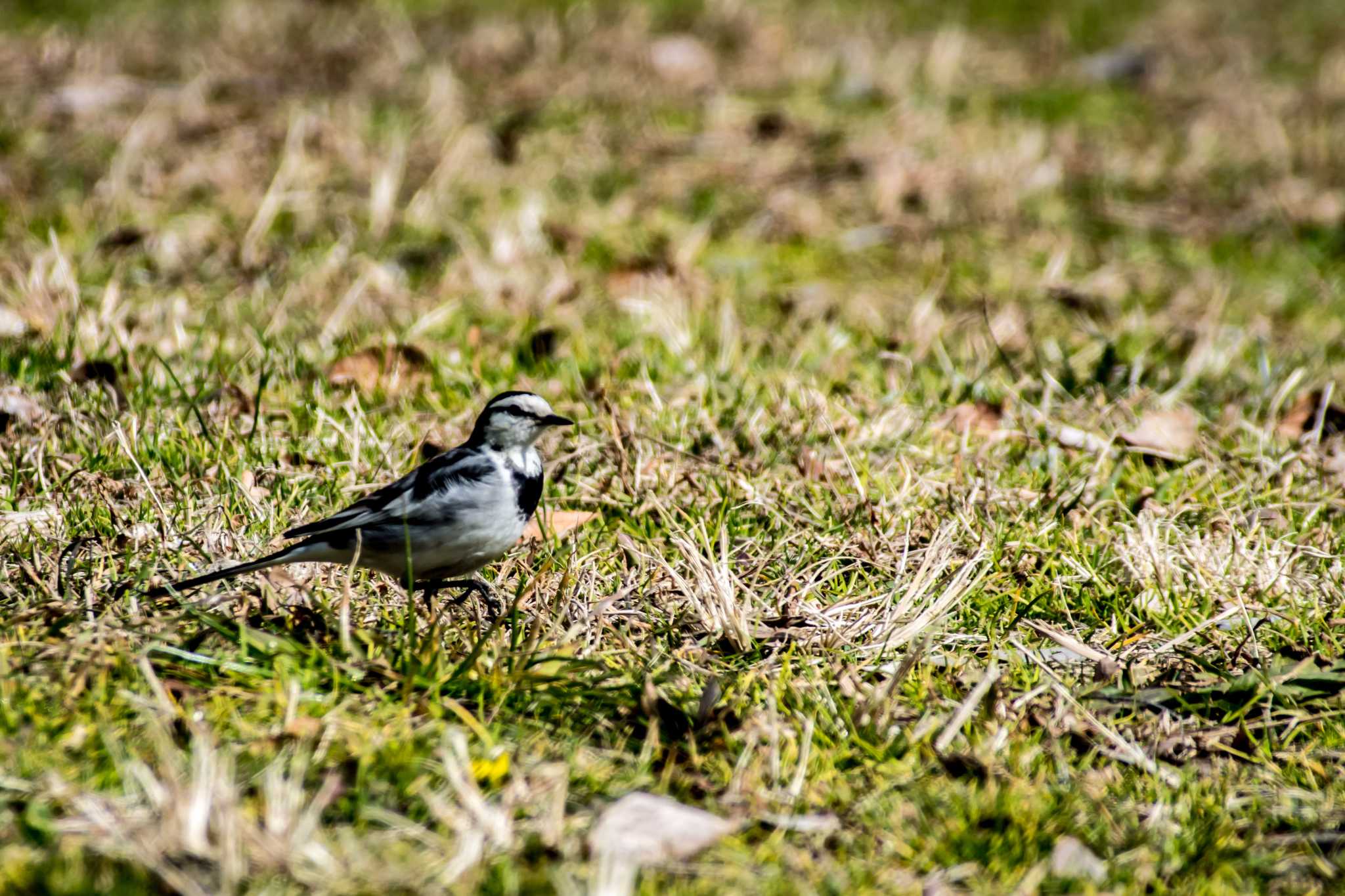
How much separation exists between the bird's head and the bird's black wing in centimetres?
15

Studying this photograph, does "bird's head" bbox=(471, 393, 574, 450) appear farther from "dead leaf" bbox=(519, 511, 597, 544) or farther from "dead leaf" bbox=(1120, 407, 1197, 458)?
"dead leaf" bbox=(1120, 407, 1197, 458)

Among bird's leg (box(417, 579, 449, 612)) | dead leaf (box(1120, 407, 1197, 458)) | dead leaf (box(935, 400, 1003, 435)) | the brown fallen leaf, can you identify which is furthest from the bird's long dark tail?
the brown fallen leaf

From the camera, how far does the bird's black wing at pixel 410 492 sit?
12.5 ft

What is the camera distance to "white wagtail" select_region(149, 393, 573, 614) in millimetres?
3797

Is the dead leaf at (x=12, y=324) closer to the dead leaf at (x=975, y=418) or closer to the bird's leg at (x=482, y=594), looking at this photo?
the bird's leg at (x=482, y=594)

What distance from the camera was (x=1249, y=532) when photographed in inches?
173

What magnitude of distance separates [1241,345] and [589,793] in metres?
4.43

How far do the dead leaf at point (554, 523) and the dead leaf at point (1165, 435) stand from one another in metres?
1.97

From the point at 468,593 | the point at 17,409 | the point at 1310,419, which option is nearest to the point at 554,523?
the point at 468,593

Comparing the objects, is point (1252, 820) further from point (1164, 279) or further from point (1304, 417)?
point (1164, 279)

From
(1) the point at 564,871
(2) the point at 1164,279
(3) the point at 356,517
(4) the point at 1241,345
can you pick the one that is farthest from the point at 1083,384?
(1) the point at 564,871

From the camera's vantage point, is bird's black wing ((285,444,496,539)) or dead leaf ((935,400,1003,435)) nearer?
bird's black wing ((285,444,496,539))

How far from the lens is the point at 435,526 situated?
3.86 metres

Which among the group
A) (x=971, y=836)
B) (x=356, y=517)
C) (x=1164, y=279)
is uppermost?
(x=356, y=517)
